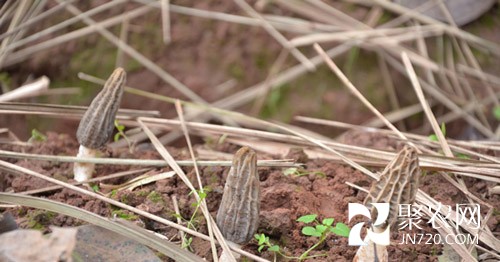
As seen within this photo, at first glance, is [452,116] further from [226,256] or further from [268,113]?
Result: [226,256]

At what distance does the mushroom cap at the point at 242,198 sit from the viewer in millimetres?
2133

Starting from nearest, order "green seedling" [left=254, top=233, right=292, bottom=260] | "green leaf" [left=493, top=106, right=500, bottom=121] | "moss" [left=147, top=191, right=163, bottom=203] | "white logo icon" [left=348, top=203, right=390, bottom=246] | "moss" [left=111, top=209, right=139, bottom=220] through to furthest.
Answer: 1. "white logo icon" [left=348, top=203, right=390, bottom=246]
2. "green seedling" [left=254, top=233, right=292, bottom=260]
3. "moss" [left=111, top=209, right=139, bottom=220]
4. "moss" [left=147, top=191, right=163, bottom=203]
5. "green leaf" [left=493, top=106, right=500, bottom=121]

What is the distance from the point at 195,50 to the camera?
177 inches

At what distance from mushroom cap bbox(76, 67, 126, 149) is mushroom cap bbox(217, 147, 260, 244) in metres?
0.62

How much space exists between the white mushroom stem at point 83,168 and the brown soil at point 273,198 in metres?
0.07

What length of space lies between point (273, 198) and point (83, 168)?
0.74 m

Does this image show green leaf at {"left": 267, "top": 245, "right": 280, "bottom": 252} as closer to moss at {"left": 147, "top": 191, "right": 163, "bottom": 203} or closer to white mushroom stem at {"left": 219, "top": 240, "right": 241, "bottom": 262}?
white mushroom stem at {"left": 219, "top": 240, "right": 241, "bottom": 262}

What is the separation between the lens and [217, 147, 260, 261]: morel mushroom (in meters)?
2.13

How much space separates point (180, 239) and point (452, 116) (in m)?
2.59

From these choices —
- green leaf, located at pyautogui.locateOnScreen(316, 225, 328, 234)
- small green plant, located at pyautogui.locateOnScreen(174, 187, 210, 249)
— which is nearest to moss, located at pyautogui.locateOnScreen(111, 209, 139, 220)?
small green plant, located at pyautogui.locateOnScreen(174, 187, 210, 249)

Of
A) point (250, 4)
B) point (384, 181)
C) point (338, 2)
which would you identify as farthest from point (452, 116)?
point (384, 181)

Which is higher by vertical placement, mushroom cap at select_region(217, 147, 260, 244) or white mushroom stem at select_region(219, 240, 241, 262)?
mushroom cap at select_region(217, 147, 260, 244)

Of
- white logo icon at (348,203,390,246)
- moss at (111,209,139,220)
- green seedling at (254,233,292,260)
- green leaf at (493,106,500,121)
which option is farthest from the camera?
green leaf at (493,106,500,121)

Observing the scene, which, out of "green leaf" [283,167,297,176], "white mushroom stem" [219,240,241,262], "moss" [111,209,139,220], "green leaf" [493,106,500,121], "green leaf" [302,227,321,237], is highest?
"green leaf" [493,106,500,121]
